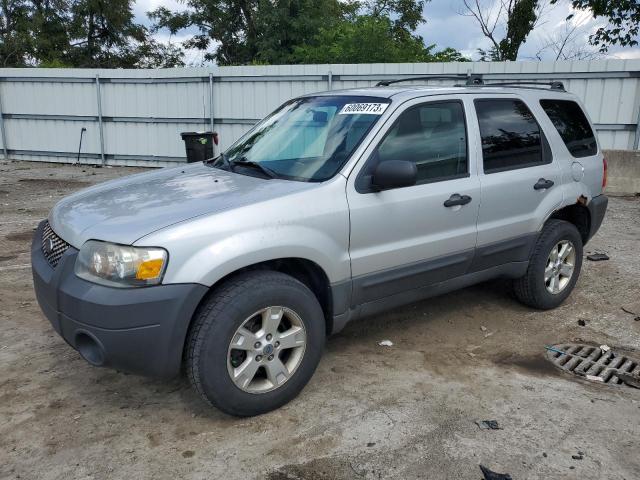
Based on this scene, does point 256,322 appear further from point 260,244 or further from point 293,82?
point 293,82

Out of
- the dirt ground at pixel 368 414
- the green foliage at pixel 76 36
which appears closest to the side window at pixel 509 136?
the dirt ground at pixel 368 414

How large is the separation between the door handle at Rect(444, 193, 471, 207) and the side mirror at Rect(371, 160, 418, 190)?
517mm

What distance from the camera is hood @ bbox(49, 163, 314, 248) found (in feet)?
9.28

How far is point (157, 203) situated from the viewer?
10.2ft

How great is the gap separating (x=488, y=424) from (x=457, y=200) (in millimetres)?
1444

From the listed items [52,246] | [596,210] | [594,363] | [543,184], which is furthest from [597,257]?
[52,246]

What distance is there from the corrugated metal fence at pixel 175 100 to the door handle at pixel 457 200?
8.23m

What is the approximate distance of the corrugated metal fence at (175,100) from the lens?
34.7ft

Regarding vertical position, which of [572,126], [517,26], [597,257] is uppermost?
[517,26]

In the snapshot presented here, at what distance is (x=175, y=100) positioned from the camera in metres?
13.6

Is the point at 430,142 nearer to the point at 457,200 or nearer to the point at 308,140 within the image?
the point at 457,200

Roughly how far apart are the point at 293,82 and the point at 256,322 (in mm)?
10246

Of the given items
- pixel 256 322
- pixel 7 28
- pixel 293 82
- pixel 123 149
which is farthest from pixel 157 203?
pixel 7 28

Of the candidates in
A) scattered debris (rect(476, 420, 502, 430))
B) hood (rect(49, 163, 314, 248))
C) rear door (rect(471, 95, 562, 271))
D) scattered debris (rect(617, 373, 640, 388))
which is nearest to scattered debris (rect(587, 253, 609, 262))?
rear door (rect(471, 95, 562, 271))
